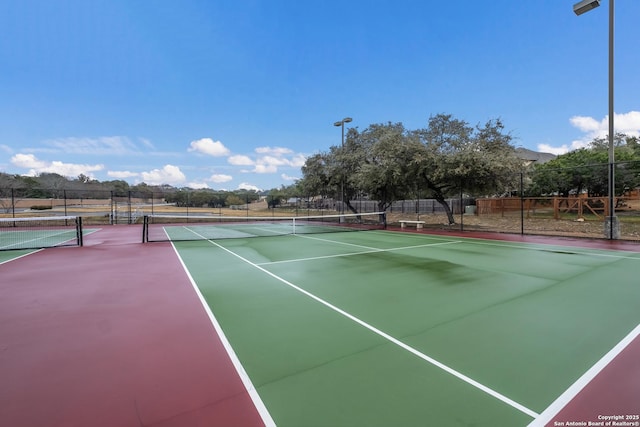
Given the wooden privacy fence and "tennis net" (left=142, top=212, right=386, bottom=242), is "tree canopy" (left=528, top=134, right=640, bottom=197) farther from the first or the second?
"tennis net" (left=142, top=212, right=386, bottom=242)

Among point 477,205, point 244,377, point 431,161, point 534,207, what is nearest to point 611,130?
point 431,161

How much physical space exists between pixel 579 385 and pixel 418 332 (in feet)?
5.01

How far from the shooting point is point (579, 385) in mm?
2637

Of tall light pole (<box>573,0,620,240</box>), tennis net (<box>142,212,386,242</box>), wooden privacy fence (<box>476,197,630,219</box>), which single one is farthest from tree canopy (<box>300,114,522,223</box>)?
wooden privacy fence (<box>476,197,630,219</box>)

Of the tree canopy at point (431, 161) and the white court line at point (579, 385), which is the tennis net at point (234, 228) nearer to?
the tree canopy at point (431, 161)

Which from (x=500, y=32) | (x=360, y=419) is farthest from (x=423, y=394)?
(x=500, y=32)

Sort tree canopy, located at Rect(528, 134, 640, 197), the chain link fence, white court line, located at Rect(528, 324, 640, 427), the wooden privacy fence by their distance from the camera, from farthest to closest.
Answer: tree canopy, located at Rect(528, 134, 640, 197)
the wooden privacy fence
the chain link fence
white court line, located at Rect(528, 324, 640, 427)

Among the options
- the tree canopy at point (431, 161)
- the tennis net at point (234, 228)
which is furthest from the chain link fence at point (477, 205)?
the tennis net at point (234, 228)

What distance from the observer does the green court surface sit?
2428 millimetres

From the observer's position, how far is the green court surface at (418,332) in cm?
243

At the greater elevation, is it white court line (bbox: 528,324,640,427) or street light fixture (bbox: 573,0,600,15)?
street light fixture (bbox: 573,0,600,15)

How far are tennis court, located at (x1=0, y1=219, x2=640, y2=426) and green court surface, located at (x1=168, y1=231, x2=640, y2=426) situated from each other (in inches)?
0.6

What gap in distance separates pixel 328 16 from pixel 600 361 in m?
22.0

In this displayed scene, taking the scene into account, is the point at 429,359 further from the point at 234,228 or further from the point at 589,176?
the point at 589,176
